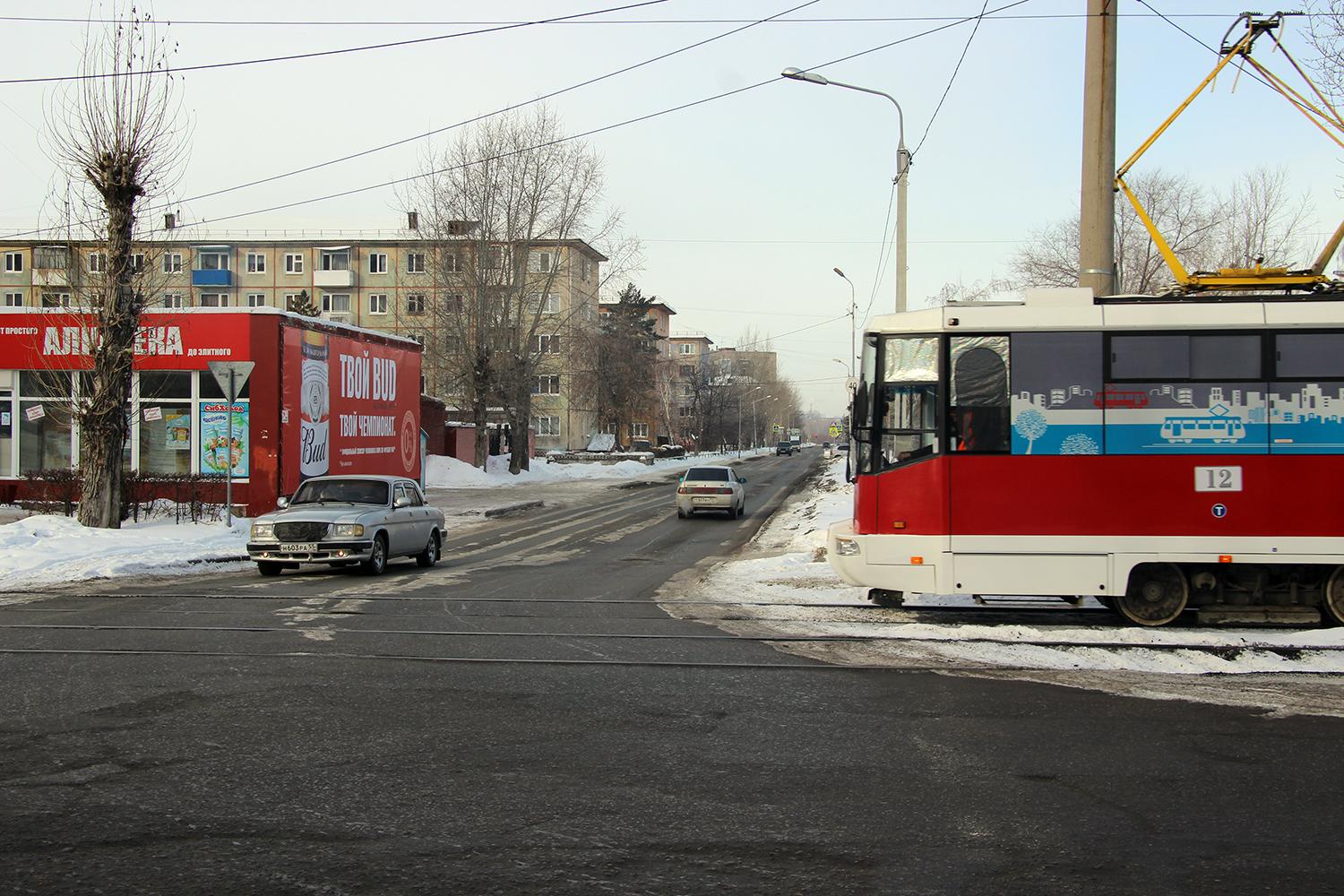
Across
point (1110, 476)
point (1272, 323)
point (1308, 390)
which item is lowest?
point (1110, 476)

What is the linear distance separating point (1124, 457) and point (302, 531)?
35.8 ft

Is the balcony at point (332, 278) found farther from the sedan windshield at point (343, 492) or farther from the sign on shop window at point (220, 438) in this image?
the sedan windshield at point (343, 492)

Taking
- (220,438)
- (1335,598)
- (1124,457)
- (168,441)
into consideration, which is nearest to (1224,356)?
(1124,457)

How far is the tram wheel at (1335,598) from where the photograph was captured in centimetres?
1120

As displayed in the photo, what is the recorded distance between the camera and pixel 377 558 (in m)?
16.2

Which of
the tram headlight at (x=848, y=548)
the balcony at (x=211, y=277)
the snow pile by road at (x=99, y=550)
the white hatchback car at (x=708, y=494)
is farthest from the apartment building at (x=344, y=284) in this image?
the tram headlight at (x=848, y=548)

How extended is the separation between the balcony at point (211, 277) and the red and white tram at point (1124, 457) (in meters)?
76.8

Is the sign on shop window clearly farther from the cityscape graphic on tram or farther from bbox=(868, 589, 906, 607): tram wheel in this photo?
the cityscape graphic on tram

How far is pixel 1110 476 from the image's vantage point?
1111 cm

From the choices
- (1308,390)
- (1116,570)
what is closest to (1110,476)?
(1116,570)

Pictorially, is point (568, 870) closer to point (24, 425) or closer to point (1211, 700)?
point (1211, 700)

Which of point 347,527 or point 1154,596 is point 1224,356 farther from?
point 347,527

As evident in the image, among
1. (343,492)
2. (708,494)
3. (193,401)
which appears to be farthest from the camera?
(708,494)

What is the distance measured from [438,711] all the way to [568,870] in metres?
3.02
